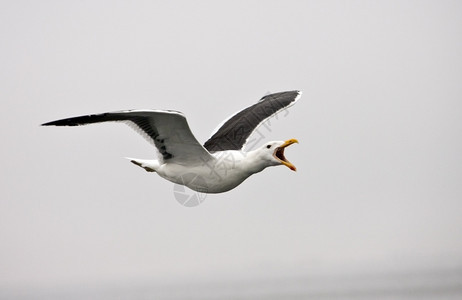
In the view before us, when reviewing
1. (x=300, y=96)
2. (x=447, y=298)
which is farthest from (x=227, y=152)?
(x=447, y=298)

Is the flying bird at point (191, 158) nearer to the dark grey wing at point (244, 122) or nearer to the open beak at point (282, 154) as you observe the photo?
the open beak at point (282, 154)

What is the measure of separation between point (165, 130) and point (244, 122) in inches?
152

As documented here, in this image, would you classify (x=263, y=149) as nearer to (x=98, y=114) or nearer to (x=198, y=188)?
(x=198, y=188)

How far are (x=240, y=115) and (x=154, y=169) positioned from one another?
3.76 m

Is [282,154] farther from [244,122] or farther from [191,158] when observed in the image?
[244,122]

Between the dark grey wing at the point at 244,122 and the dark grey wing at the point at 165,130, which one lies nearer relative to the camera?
the dark grey wing at the point at 165,130

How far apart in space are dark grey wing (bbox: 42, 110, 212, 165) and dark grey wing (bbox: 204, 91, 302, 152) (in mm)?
1668

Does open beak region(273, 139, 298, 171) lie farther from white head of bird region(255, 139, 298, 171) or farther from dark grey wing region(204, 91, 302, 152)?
dark grey wing region(204, 91, 302, 152)

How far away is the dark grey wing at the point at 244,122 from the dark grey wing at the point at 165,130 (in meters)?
1.67

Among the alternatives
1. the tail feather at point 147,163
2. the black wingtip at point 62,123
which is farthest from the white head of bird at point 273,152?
the black wingtip at point 62,123

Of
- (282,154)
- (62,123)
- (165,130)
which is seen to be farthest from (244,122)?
(62,123)

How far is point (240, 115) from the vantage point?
1797cm

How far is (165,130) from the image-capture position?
13.8m

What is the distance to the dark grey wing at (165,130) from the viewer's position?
13.0 m
